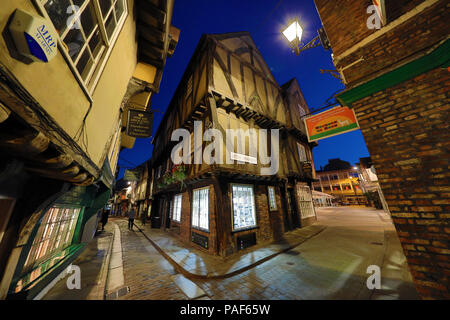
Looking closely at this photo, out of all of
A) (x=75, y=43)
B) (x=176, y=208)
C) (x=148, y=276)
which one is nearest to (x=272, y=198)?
(x=176, y=208)

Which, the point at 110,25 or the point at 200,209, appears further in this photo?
the point at 200,209

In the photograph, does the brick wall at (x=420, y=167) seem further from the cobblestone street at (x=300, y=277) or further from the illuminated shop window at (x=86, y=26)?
the illuminated shop window at (x=86, y=26)

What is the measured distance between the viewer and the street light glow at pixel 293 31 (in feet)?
18.1

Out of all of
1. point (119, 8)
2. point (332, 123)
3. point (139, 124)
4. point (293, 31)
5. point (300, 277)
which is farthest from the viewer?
point (139, 124)

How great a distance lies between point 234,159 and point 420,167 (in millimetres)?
5262

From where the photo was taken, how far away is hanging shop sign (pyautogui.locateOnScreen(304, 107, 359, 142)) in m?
4.30

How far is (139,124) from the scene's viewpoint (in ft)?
18.8

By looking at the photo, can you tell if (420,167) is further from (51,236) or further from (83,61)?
(51,236)

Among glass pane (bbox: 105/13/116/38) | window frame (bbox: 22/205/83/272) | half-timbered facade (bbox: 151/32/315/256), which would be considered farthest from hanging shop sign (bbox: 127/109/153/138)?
window frame (bbox: 22/205/83/272)

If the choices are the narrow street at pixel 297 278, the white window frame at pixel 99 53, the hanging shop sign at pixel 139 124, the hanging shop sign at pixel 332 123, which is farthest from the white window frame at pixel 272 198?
the white window frame at pixel 99 53

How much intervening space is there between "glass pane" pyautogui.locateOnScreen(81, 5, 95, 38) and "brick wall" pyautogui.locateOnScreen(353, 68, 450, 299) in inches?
245
